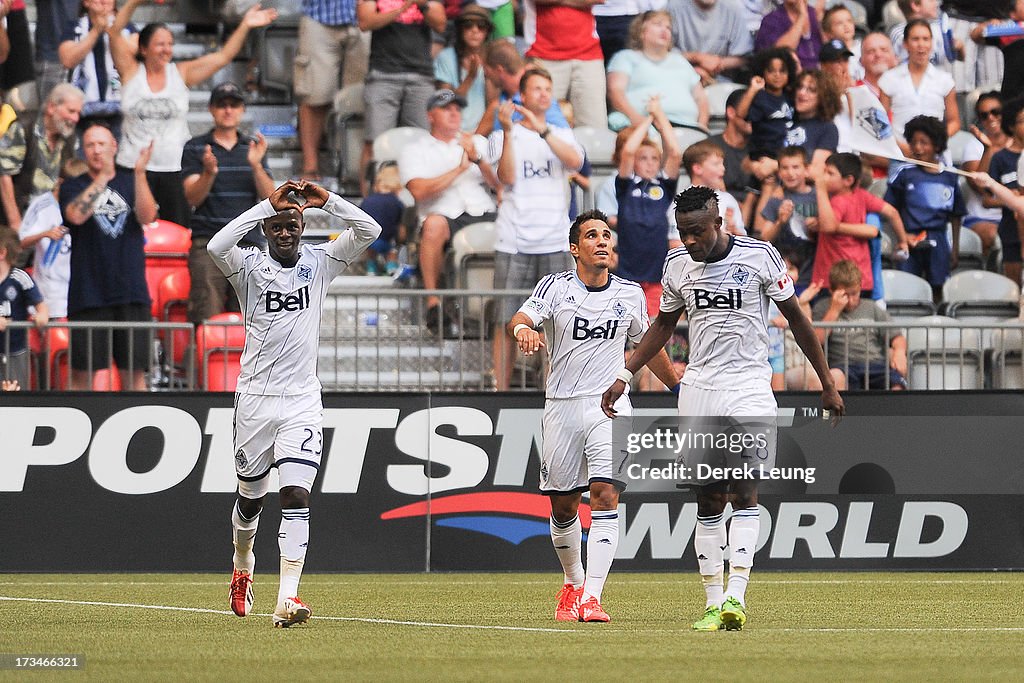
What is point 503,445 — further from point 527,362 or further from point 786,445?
point 786,445

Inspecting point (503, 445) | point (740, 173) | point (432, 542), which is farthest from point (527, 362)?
point (740, 173)

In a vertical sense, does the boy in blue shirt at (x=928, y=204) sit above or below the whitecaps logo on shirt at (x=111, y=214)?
below

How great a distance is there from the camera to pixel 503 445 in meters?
14.2

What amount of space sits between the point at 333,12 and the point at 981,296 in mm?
7138

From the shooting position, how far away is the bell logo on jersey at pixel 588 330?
33.8ft

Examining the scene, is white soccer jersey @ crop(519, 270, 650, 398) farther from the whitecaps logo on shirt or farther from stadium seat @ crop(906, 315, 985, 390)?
the whitecaps logo on shirt

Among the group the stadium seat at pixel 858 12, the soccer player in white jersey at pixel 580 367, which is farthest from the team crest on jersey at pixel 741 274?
the stadium seat at pixel 858 12

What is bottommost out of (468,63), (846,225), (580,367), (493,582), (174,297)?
(493,582)

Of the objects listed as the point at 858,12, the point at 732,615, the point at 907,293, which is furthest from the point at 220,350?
the point at 858,12

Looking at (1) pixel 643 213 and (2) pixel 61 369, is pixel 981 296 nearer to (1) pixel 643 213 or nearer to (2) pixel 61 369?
(1) pixel 643 213

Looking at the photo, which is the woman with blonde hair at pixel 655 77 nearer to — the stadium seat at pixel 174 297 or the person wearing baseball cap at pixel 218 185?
the person wearing baseball cap at pixel 218 185

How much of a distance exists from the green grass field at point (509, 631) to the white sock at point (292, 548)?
259 mm

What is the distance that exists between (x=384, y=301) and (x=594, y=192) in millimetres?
3323

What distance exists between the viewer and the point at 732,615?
905 cm
